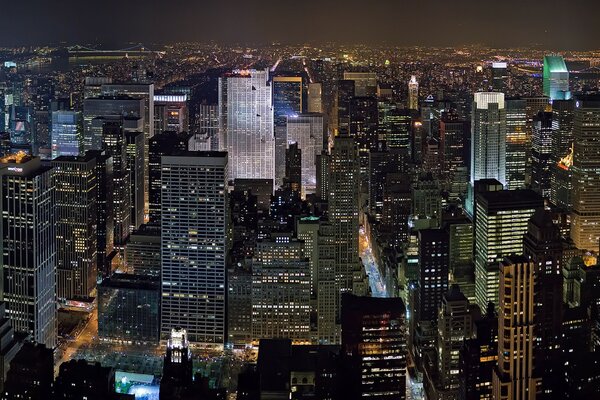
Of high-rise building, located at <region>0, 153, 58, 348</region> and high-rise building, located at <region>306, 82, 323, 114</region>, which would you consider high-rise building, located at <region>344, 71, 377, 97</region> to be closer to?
high-rise building, located at <region>306, 82, 323, 114</region>

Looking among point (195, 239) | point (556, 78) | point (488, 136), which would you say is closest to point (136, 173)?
point (195, 239)

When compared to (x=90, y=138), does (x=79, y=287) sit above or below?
below

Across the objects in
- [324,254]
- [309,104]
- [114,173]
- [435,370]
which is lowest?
[435,370]

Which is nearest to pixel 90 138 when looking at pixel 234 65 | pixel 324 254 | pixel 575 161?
pixel 234 65

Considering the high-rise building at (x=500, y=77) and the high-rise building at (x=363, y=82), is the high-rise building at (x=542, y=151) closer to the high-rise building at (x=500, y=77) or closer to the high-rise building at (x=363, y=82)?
the high-rise building at (x=500, y=77)

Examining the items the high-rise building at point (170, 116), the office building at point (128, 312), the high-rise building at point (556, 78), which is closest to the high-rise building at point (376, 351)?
the office building at point (128, 312)

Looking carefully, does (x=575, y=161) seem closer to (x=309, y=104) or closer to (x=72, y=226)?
(x=309, y=104)

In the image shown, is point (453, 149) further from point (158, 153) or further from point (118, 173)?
point (118, 173)
